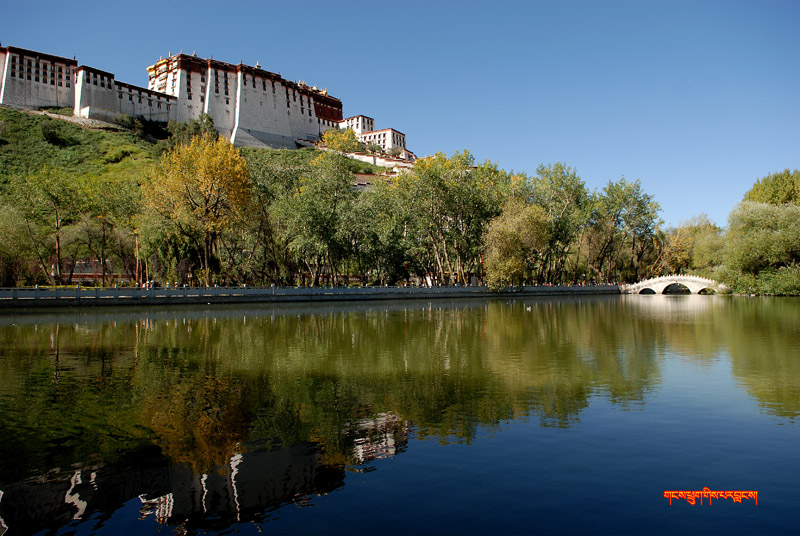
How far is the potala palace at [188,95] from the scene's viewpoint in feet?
308

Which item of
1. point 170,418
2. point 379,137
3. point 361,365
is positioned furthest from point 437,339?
point 379,137

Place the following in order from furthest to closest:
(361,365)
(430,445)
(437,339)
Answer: (437,339) < (361,365) < (430,445)

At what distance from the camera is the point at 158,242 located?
4666 centimetres

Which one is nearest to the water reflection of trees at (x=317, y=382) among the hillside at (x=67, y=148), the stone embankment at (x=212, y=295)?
the stone embankment at (x=212, y=295)

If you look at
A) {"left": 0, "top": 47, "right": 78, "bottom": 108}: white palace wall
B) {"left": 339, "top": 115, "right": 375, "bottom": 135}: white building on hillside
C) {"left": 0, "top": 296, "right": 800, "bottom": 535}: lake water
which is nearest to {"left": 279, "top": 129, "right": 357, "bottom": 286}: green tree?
{"left": 0, "top": 296, "right": 800, "bottom": 535}: lake water

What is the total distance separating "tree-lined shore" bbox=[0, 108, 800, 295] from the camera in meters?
44.7

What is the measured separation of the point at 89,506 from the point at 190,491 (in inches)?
44.6

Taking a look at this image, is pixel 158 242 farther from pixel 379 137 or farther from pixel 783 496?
pixel 379 137

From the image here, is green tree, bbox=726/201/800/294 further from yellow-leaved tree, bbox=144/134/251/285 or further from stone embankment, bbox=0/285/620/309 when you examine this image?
yellow-leaved tree, bbox=144/134/251/285

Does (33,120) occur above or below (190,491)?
above

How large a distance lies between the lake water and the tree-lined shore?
28.3 meters

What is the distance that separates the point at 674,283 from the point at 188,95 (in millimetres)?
88173

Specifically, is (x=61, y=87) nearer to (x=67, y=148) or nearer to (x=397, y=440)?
(x=67, y=148)

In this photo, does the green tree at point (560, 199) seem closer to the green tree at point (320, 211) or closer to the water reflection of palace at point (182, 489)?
the green tree at point (320, 211)
